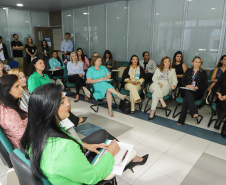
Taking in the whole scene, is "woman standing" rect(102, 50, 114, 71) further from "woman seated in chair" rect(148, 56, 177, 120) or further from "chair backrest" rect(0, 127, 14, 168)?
"chair backrest" rect(0, 127, 14, 168)

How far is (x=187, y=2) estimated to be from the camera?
16.2ft

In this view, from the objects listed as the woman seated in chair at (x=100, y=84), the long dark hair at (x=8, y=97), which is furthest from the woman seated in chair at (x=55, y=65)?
the long dark hair at (x=8, y=97)

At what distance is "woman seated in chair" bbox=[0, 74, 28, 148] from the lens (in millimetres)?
1534

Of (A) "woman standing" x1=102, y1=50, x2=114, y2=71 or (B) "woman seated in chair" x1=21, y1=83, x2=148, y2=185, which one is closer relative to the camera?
(B) "woman seated in chair" x1=21, y1=83, x2=148, y2=185

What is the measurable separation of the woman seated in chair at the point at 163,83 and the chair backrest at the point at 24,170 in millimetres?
3116

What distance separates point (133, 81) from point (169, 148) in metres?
1.93

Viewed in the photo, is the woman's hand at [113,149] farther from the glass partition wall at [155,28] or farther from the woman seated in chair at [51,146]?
the glass partition wall at [155,28]

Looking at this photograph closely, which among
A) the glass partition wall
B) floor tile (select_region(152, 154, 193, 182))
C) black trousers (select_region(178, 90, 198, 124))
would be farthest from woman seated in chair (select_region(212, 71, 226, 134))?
the glass partition wall

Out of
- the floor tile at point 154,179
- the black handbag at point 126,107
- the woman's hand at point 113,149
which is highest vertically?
the woman's hand at point 113,149

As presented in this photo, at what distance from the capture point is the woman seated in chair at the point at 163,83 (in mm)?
3883

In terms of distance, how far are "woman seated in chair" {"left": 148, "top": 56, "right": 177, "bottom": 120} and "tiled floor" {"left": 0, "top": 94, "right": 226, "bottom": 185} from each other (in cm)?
46

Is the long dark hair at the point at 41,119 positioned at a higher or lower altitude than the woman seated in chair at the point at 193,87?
higher

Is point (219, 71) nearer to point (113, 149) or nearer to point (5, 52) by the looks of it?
point (113, 149)

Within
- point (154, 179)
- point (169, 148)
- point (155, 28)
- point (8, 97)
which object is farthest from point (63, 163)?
point (155, 28)
